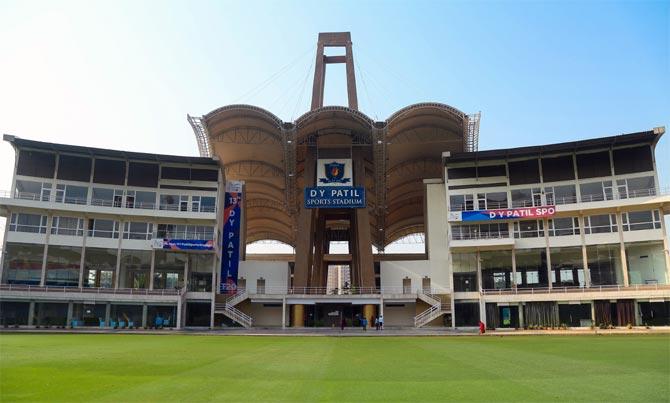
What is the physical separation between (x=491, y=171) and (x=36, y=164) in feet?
156

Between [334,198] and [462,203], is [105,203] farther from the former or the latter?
[462,203]

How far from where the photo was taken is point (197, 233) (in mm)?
59188

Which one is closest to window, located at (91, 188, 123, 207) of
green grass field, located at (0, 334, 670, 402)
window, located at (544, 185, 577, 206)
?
green grass field, located at (0, 334, 670, 402)

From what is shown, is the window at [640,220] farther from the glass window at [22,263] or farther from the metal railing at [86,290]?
the glass window at [22,263]

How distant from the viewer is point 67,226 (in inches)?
2206

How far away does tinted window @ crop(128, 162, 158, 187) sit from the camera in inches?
2333

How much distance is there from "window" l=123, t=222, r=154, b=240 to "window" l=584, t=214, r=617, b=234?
44.5 metres

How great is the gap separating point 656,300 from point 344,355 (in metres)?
39.6

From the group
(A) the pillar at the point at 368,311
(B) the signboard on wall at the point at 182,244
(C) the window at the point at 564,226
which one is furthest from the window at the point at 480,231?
(B) the signboard on wall at the point at 182,244

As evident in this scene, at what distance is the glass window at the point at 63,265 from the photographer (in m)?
54.6

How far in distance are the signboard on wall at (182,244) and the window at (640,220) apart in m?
41.1

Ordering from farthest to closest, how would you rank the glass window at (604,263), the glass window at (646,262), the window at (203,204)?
the window at (203,204), the glass window at (604,263), the glass window at (646,262)

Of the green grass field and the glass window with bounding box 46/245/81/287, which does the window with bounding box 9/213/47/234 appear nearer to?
the glass window with bounding box 46/245/81/287

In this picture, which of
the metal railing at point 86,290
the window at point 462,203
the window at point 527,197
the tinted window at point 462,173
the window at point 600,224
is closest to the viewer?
the metal railing at point 86,290
